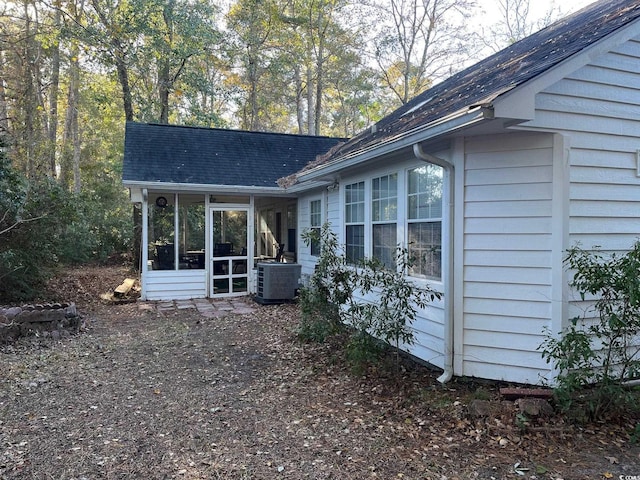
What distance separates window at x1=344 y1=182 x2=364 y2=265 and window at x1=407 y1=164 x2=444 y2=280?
4.48ft

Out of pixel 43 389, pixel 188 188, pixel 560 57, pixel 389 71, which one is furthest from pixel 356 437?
pixel 389 71

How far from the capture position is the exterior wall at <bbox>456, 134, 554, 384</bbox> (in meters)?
3.94

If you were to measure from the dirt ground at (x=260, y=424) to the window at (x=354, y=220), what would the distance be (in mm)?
1578

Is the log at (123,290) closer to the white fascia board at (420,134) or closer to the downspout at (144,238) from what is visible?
the downspout at (144,238)

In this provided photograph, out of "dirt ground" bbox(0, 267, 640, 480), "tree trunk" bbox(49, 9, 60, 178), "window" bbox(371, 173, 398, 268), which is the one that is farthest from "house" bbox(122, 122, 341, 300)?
"tree trunk" bbox(49, 9, 60, 178)

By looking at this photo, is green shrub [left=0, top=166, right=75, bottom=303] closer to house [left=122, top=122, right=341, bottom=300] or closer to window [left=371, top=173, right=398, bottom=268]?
house [left=122, top=122, right=341, bottom=300]

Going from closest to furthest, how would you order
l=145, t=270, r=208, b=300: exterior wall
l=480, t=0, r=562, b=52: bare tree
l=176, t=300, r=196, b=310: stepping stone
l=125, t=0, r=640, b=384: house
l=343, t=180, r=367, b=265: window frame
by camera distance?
l=125, t=0, r=640, b=384: house < l=343, t=180, r=367, b=265: window frame < l=176, t=300, r=196, b=310: stepping stone < l=145, t=270, r=208, b=300: exterior wall < l=480, t=0, r=562, b=52: bare tree

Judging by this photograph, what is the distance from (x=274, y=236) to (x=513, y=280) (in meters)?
8.84

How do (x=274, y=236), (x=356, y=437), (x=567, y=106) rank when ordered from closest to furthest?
1. (x=356, y=437)
2. (x=567, y=106)
3. (x=274, y=236)

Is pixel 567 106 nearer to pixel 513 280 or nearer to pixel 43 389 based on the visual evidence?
pixel 513 280

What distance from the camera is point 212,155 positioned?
11.0m

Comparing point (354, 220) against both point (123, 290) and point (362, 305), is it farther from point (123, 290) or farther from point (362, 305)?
point (123, 290)

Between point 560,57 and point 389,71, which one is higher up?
point 389,71

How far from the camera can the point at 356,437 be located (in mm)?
3402
